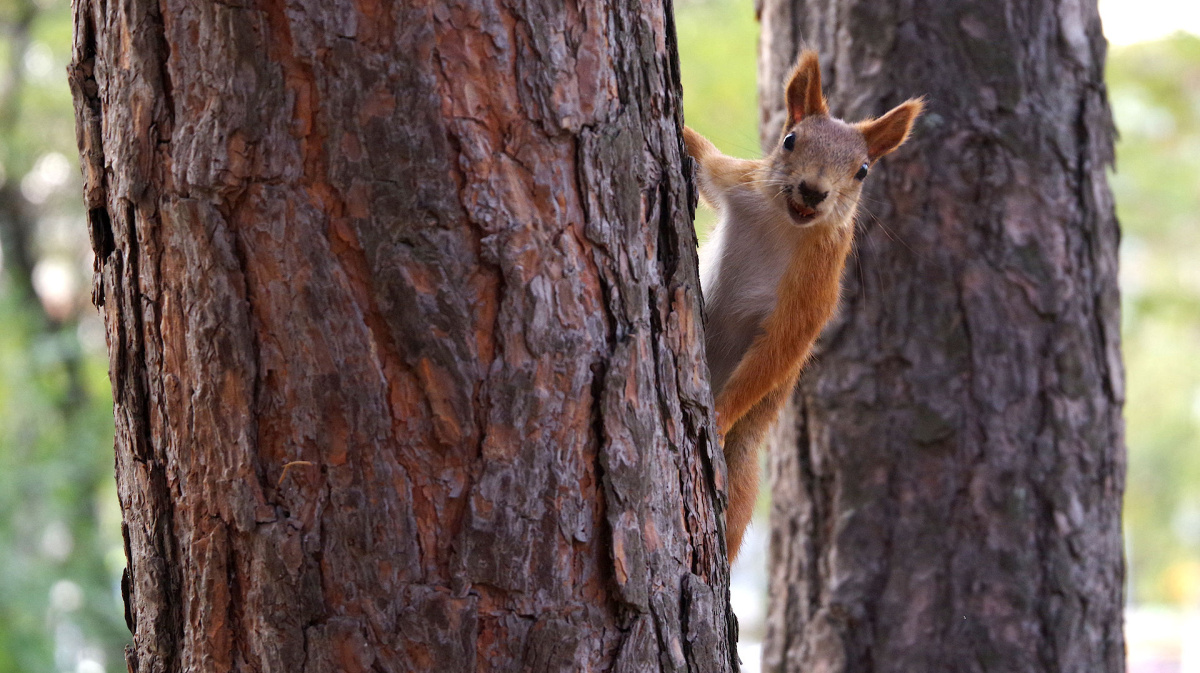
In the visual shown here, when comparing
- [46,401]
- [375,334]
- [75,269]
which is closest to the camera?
[375,334]

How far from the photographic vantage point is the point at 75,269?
7.42 meters

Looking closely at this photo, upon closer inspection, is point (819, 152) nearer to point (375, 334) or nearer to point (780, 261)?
point (780, 261)

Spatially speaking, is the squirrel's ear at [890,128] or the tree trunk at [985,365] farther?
the tree trunk at [985,365]

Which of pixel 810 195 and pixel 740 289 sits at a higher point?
pixel 810 195

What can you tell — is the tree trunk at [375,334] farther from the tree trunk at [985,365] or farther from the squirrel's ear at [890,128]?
the tree trunk at [985,365]

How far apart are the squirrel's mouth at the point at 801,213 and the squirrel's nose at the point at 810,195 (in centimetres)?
2

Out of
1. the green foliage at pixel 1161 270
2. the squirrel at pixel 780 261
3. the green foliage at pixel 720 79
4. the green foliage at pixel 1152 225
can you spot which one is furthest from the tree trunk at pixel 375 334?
the green foliage at pixel 720 79

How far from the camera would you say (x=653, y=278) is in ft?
4.56

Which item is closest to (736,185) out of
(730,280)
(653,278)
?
(730,280)

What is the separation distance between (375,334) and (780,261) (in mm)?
1202

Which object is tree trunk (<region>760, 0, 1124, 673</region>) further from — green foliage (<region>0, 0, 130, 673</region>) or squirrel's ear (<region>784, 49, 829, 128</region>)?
green foliage (<region>0, 0, 130, 673</region>)

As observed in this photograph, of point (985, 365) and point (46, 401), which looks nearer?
point (985, 365)

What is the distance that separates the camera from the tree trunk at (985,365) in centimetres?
246

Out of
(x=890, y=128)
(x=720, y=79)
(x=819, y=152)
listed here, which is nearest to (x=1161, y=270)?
(x=720, y=79)
